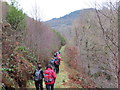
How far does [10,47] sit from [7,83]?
2.42 meters

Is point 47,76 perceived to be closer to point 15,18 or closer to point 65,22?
point 15,18

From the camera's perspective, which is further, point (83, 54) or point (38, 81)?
point (83, 54)

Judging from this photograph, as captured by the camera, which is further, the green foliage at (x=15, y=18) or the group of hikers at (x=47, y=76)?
the green foliage at (x=15, y=18)

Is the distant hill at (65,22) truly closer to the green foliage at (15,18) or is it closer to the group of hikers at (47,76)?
the group of hikers at (47,76)

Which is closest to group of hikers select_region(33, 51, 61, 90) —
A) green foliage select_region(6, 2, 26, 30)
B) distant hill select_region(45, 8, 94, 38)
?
distant hill select_region(45, 8, 94, 38)

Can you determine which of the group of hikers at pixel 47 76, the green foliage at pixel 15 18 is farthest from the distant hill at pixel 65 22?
the green foliage at pixel 15 18

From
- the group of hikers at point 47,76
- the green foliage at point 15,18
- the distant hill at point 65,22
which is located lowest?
the group of hikers at point 47,76

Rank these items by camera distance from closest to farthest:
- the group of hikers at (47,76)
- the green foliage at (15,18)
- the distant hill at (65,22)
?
the group of hikers at (47,76), the green foliage at (15,18), the distant hill at (65,22)

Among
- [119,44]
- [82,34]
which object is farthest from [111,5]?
[82,34]

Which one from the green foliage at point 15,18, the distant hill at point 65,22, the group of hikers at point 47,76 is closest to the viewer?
the group of hikers at point 47,76

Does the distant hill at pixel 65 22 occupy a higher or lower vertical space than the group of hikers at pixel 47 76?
higher

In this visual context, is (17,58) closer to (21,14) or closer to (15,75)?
(15,75)

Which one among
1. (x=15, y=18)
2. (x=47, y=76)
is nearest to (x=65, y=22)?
(x=15, y=18)

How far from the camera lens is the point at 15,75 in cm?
809
